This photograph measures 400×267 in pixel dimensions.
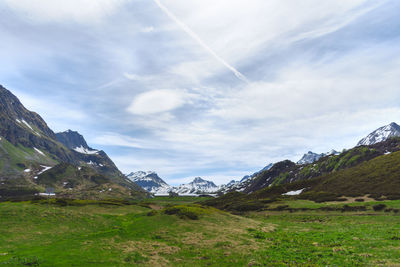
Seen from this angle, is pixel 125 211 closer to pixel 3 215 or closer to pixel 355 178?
pixel 3 215

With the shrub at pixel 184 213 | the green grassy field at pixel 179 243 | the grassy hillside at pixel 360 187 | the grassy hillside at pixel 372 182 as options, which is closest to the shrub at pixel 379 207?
the green grassy field at pixel 179 243

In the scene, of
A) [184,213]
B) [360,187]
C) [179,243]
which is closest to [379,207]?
[360,187]

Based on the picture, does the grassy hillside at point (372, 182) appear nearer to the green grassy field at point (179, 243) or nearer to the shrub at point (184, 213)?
the green grassy field at point (179, 243)

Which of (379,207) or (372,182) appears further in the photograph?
(372,182)

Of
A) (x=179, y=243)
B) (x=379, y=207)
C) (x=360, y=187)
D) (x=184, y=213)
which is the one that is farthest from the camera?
(x=360, y=187)

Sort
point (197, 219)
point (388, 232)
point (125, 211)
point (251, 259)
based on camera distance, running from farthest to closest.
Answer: point (125, 211)
point (197, 219)
point (388, 232)
point (251, 259)

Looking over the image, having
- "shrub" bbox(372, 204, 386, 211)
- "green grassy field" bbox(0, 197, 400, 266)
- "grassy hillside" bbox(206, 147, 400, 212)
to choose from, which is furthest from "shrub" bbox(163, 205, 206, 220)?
"grassy hillside" bbox(206, 147, 400, 212)

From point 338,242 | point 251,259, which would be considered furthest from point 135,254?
point 338,242

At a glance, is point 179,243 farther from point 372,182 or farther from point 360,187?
point 372,182

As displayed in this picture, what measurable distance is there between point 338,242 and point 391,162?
103m

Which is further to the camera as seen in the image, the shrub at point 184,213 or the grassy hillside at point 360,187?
the grassy hillside at point 360,187

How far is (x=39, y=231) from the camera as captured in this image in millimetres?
36031

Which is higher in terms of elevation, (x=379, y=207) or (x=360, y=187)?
(x=360, y=187)

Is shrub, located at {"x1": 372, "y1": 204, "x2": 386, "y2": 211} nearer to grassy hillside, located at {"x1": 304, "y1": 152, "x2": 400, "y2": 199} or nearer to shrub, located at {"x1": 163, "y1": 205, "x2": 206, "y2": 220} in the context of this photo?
grassy hillside, located at {"x1": 304, "y1": 152, "x2": 400, "y2": 199}
